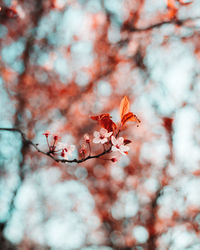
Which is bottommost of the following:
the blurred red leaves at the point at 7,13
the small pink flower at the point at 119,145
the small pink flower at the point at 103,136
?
the small pink flower at the point at 119,145

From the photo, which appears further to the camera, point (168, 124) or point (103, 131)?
point (168, 124)

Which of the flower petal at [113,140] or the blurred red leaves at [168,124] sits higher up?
the blurred red leaves at [168,124]

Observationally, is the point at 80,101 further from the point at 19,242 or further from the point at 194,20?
the point at 19,242

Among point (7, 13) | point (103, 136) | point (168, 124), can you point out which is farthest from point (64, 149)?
point (7, 13)

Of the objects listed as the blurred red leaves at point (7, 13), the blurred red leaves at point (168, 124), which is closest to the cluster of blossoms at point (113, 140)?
the blurred red leaves at point (168, 124)

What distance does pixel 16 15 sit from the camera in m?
2.57

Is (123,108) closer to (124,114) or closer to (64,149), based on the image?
(124,114)

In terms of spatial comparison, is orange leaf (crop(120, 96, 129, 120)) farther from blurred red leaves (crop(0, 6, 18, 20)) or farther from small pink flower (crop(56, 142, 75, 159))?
blurred red leaves (crop(0, 6, 18, 20))

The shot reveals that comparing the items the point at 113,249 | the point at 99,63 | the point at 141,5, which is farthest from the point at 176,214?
the point at 141,5

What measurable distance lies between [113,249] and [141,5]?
350 cm

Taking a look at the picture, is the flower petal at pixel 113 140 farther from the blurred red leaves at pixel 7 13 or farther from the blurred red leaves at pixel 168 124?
the blurred red leaves at pixel 7 13

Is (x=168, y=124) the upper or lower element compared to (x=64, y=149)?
upper

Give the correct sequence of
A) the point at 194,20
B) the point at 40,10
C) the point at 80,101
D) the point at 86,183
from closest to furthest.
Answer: the point at 194,20, the point at 40,10, the point at 80,101, the point at 86,183

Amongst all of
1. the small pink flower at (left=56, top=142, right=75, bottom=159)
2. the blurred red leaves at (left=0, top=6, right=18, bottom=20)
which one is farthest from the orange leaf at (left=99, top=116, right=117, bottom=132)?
the blurred red leaves at (left=0, top=6, right=18, bottom=20)
